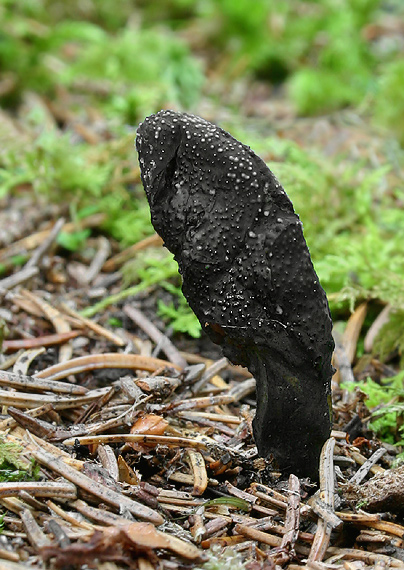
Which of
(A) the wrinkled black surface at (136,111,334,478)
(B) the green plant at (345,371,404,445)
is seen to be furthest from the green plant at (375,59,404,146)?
(A) the wrinkled black surface at (136,111,334,478)

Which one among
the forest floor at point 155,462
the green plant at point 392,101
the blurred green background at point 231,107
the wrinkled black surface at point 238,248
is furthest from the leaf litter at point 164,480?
the green plant at point 392,101

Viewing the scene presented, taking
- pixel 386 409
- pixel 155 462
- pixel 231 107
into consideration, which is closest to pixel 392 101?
pixel 231 107

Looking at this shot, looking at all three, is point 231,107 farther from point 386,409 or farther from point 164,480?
point 164,480

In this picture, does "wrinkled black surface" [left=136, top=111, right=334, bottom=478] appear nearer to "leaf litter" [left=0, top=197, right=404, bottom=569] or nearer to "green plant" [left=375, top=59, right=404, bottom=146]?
"leaf litter" [left=0, top=197, right=404, bottom=569]

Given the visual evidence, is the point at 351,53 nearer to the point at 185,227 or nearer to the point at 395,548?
the point at 185,227

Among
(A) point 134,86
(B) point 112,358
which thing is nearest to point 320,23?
(A) point 134,86

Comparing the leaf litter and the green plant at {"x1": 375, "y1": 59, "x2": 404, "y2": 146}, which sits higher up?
the green plant at {"x1": 375, "y1": 59, "x2": 404, "y2": 146}
